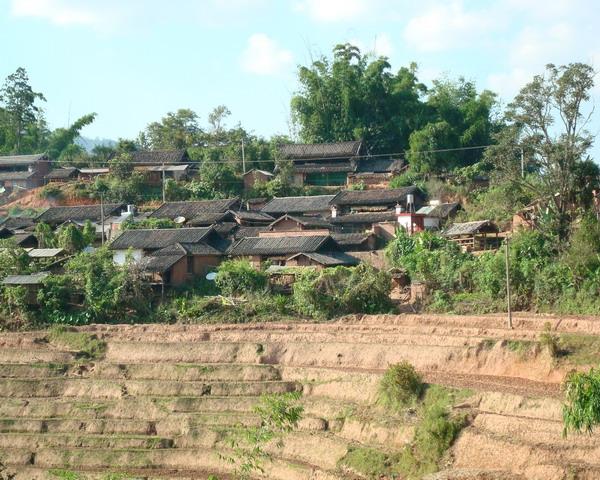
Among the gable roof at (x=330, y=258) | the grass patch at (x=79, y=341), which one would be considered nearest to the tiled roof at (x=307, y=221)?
the gable roof at (x=330, y=258)

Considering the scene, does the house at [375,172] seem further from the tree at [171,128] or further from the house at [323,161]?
the tree at [171,128]

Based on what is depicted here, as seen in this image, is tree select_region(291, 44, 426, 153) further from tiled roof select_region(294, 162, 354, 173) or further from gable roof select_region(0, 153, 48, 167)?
gable roof select_region(0, 153, 48, 167)

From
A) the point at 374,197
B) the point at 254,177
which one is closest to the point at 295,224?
the point at 374,197

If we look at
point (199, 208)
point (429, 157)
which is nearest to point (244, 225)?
point (199, 208)

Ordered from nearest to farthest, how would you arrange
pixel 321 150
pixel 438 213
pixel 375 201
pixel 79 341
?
pixel 79 341
pixel 438 213
pixel 375 201
pixel 321 150

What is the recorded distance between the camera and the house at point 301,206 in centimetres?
5344

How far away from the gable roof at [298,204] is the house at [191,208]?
1.84 m

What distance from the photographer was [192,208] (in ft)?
176

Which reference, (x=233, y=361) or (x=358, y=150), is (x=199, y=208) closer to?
(x=358, y=150)

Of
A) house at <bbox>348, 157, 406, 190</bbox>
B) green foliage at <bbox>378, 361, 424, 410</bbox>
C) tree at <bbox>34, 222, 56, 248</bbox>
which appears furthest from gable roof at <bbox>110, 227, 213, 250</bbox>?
green foliage at <bbox>378, 361, 424, 410</bbox>

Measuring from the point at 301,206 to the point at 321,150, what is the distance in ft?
26.8

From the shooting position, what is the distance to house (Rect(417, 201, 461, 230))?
48.6 metres

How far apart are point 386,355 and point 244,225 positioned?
836 inches

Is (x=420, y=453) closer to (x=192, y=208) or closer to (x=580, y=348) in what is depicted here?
(x=580, y=348)
